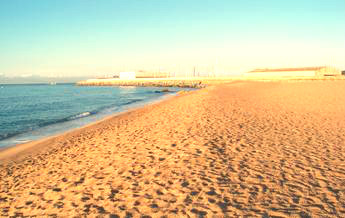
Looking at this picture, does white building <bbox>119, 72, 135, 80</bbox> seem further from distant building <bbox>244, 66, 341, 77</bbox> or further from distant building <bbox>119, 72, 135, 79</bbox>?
distant building <bbox>244, 66, 341, 77</bbox>

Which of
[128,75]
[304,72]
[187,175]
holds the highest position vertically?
[128,75]

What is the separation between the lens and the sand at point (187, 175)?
5559mm

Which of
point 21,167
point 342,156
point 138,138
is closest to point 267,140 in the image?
point 342,156

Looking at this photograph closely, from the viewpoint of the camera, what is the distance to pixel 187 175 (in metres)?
7.19

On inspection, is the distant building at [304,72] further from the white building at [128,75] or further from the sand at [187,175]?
the sand at [187,175]

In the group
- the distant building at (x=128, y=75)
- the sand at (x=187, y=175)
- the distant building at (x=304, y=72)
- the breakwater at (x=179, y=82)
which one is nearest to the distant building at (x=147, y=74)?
the distant building at (x=128, y=75)

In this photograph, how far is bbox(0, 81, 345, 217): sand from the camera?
18.2 feet

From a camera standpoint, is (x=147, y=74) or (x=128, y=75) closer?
(x=128, y=75)

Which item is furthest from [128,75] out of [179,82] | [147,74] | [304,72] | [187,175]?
[187,175]

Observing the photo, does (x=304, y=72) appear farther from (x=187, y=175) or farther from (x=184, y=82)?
(x=187, y=175)

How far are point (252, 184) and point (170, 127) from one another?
790cm

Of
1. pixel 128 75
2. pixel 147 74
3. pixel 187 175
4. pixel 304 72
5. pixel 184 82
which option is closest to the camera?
pixel 187 175

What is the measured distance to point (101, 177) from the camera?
7.56 meters

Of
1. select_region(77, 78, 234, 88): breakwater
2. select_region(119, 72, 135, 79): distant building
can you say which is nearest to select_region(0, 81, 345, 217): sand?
select_region(77, 78, 234, 88): breakwater
